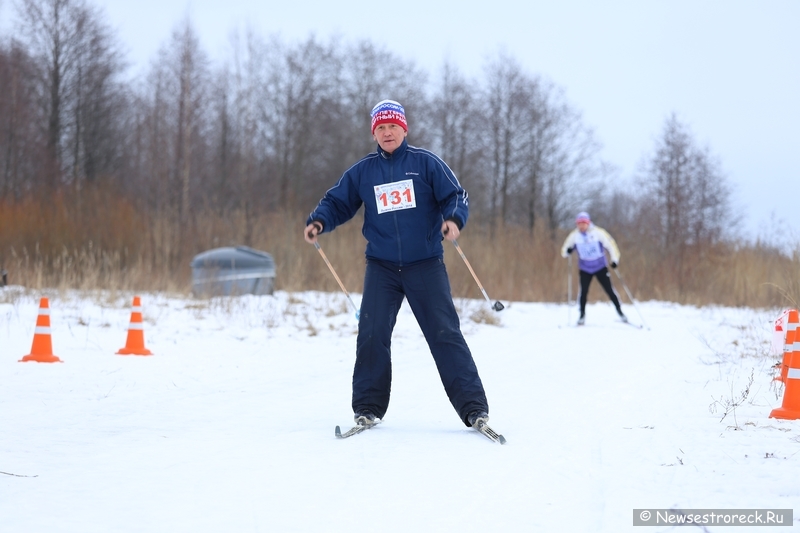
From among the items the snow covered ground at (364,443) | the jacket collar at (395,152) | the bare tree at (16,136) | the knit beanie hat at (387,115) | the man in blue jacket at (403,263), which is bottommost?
the snow covered ground at (364,443)

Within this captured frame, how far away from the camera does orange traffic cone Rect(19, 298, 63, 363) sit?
27.1 ft

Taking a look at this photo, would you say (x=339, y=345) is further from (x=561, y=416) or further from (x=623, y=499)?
(x=623, y=499)

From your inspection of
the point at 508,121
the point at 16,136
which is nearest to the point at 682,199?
the point at 508,121

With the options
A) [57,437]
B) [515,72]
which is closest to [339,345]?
[57,437]

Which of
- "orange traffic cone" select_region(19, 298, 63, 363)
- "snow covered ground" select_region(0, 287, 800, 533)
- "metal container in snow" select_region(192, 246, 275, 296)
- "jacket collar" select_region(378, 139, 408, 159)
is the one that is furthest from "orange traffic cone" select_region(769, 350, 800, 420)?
"metal container in snow" select_region(192, 246, 275, 296)

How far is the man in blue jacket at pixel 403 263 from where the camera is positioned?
17.8 ft

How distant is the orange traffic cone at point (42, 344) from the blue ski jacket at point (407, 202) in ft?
13.5

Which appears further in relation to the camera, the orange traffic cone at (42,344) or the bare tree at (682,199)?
the bare tree at (682,199)

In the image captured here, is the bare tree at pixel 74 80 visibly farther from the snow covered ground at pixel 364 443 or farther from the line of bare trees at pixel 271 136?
the snow covered ground at pixel 364 443

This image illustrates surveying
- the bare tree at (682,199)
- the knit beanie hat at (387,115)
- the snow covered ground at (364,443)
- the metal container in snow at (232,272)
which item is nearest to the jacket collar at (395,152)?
the knit beanie hat at (387,115)

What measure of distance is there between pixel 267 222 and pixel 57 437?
18.7 meters

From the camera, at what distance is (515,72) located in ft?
130

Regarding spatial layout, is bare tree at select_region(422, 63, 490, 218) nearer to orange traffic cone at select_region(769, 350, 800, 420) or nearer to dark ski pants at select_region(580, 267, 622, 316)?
dark ski pants at select_region(580, 267, 622, 316)

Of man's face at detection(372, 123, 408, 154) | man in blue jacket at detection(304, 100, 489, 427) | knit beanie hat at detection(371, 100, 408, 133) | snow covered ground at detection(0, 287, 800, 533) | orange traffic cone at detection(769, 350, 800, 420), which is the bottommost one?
snow covered ground at detection(0, 287, 800, 533)
